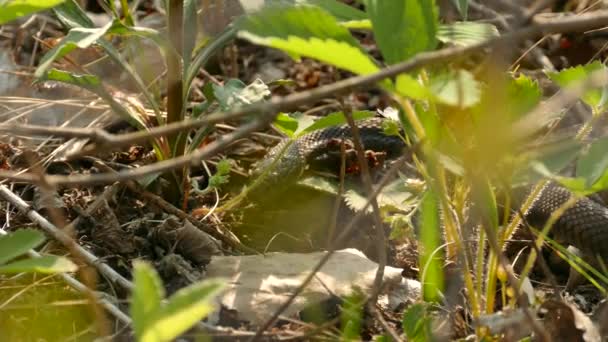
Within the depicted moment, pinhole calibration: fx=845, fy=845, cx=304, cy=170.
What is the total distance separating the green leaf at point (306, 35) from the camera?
1663mm

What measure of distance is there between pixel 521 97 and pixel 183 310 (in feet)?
3.52

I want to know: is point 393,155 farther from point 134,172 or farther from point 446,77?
point 134,172

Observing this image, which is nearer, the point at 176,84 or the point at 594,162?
the point at 594,162

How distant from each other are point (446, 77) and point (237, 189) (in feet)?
6.76

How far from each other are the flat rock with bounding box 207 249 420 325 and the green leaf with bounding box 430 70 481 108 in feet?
2.69

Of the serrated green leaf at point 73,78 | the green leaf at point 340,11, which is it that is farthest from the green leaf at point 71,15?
the green leaf at point 340,11

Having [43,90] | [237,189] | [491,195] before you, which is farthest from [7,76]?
[491,195]

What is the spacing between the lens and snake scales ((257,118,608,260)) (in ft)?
11.5

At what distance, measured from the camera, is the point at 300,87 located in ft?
15.1

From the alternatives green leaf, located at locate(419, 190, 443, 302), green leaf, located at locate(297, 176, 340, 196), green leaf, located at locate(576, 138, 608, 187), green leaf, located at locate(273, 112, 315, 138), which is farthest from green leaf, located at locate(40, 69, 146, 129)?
green leaf, located at locate(576, 138, 608, 187)

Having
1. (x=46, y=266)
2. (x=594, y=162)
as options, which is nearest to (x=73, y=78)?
(x=46, y=266)

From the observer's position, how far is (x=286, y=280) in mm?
2580

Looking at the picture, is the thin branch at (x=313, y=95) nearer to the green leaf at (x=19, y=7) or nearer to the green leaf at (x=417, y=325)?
the green leaf at (x=19, y=7)

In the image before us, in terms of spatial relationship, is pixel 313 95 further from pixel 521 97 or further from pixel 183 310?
pixel 521 97
